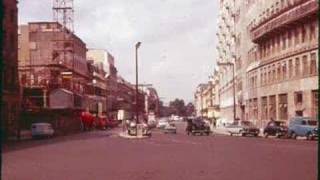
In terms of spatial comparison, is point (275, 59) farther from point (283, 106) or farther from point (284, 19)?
point (284, 19)

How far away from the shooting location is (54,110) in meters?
88.5

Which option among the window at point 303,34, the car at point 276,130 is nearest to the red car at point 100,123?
the car at point 276,130

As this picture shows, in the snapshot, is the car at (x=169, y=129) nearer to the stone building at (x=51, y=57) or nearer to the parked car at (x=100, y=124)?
the parked car at (x=100, y=124)

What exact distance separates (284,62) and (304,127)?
1826 cm

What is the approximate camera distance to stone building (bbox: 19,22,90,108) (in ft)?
350

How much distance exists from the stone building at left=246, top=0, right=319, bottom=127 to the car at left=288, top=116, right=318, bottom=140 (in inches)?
106

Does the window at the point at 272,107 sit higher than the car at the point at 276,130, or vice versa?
the window at the point at 272,107

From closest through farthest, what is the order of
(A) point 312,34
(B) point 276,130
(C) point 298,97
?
1. (B) point 276,130
2. (A) point 312,34
3. (C) point 298,97

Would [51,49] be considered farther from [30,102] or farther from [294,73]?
[294,73]

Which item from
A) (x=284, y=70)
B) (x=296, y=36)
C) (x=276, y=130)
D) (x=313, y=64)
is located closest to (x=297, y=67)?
(x=296, y=36)

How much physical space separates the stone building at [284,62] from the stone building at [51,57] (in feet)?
108

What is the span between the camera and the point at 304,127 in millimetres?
56562

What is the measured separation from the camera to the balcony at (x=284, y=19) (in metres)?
62.2

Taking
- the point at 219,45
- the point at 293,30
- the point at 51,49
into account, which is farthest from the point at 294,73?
the point at 219,45
